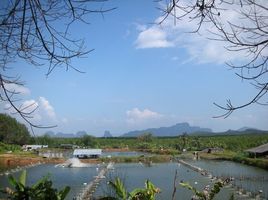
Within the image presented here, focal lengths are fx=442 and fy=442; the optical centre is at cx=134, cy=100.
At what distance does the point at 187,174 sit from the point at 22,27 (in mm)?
27706

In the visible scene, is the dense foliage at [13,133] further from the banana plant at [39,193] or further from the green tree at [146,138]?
the banana plant at [39,193]

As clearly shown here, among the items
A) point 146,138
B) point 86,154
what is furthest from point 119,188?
point 146,138

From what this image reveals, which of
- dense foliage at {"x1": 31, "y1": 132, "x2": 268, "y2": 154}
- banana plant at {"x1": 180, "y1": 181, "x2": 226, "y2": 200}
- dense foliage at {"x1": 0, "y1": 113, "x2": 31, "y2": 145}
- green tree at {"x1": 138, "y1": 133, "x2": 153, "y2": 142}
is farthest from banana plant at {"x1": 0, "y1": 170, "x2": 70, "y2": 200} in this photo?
green tree at {"x1": 138, "y1": 133, "x2": 153, "y2": 142}

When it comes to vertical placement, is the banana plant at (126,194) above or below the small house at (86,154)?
below

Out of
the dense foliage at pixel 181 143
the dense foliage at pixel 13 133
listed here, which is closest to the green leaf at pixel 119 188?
the dense foliage at pixel 181 143

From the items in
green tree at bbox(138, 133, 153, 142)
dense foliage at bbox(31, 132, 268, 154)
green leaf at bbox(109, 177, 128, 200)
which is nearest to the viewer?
green leaf at bbox(109, 177, 128, 200)

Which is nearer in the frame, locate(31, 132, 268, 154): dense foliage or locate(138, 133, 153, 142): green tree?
locate(31, 132, 268, 154): dense foliage

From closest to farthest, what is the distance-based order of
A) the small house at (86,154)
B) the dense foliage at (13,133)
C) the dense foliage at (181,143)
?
the small house at (86,154)
the dense foliage at (181,143)
the dense foliage at (13,133)

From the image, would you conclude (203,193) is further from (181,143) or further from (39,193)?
(181,143)

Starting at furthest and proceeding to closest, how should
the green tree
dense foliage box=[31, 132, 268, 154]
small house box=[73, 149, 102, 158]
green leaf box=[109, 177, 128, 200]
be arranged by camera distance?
1. the green tree
2. dense foliage box=[31, 132, 268, 154]
3. small house box=[73, 149, 102, 158]
4. green leaf box=[109, 177, 128, 200]

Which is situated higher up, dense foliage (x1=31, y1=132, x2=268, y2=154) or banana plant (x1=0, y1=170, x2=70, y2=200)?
dense foliage (x1=31, y1=132, x2=268, y2=154)

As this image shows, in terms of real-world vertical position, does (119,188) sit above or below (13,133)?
below

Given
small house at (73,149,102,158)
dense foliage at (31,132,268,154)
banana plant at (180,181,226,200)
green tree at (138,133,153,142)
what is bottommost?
banana plant at (180,181,226,200)

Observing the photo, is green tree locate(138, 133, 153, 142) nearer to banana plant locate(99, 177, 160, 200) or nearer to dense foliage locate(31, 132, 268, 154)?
dense foliage locate(31, 132, 268, 154)
